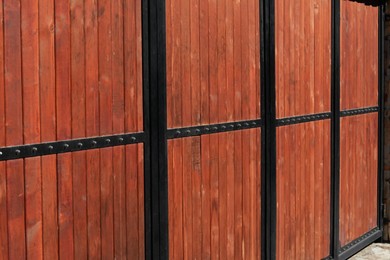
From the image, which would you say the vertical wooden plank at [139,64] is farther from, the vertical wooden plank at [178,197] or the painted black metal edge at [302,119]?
the painted black metal edge at [302,119]

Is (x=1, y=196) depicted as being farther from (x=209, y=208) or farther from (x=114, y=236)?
(x=209, y=208)

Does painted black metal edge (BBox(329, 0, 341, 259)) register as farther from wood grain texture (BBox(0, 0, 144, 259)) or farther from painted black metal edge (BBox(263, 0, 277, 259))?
Answer: wood grain texture (BBox(0, 0, 144, 259))

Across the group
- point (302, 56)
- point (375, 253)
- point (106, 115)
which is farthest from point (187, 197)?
point (375, 253)

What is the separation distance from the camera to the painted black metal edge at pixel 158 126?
383cm

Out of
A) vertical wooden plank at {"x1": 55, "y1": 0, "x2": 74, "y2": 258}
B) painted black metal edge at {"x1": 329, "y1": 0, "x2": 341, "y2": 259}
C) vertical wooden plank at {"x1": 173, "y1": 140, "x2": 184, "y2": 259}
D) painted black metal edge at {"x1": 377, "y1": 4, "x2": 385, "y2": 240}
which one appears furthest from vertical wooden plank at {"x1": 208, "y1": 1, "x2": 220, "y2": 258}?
painted black metal edge at {"x1": 377, "y1": 4, "x2": 385, "y2": 240}

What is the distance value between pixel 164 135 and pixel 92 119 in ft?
2.08

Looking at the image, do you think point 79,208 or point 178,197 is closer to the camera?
point 79,208

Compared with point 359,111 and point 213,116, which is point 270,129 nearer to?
point 213,116

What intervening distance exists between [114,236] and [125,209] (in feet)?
0.55

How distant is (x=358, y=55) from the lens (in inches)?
268

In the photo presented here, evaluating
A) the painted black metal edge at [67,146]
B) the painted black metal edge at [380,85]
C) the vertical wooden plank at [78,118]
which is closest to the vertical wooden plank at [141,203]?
the painted black metal edge at [67,146]

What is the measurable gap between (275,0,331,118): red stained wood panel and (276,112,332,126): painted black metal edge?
4cm

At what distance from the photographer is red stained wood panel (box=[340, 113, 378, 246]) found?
6566 millimetres

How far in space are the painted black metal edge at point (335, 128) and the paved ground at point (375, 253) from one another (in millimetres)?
673
